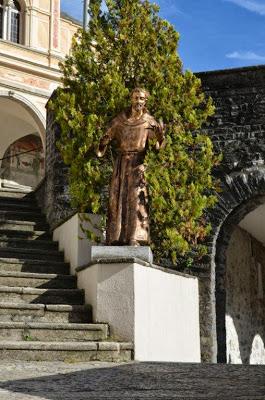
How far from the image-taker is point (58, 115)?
958 centimetres

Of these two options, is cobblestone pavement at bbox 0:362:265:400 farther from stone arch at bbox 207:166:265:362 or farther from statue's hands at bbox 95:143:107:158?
stone arch at bbox 207:166:265:362

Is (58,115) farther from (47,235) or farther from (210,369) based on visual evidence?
(210,369)

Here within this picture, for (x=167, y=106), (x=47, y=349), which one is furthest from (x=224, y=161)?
(x=47, y=349)

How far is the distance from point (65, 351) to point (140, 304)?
40.1 inches

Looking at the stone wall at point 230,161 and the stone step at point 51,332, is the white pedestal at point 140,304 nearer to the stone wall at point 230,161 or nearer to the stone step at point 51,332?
the stone step at point 51,332

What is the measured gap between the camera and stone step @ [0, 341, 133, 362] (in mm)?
6336

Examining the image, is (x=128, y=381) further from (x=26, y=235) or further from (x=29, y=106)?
(x=29, y=106)

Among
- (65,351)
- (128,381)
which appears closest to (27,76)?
(65,351)

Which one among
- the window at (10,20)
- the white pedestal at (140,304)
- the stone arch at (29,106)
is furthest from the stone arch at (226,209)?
the window at (10,20)

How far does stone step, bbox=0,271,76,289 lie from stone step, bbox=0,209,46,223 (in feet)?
8.21

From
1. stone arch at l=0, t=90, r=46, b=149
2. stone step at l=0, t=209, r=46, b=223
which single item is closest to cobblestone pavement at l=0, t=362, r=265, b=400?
stone step at l=0, t=209, r=46, b=223

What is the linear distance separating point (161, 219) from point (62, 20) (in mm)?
16045

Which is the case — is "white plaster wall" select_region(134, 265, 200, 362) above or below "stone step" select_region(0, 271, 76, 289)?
below

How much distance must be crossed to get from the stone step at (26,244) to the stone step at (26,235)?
0.26 meters
